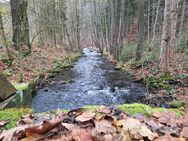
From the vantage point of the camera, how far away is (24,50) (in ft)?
48.1

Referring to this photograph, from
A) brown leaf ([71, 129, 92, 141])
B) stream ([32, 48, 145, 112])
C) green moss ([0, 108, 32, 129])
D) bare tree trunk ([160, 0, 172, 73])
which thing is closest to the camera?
brown leaf ([71, 129, 92, 141])

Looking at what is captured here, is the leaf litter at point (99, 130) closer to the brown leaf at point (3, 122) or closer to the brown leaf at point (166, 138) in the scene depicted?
the brown leaf at point (166, 138)

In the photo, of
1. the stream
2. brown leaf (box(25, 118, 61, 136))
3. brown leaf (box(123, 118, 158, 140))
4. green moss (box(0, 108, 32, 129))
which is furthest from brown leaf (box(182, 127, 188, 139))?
the stream

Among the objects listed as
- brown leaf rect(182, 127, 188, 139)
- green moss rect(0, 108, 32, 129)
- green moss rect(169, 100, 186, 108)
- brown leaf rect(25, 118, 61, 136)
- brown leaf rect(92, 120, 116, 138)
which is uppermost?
brown leaf rect(25, 118, 61, 136)

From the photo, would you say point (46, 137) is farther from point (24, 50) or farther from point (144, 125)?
point (24, 50)

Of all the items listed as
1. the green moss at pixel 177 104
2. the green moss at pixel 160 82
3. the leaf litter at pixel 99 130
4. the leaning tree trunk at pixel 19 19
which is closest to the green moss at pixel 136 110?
the leaf litter at pixel 99 130

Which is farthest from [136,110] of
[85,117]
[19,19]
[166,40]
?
[19,19]

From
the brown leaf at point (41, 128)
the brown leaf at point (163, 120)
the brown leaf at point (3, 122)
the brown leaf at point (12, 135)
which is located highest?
the brown leaf at point (41, 128)

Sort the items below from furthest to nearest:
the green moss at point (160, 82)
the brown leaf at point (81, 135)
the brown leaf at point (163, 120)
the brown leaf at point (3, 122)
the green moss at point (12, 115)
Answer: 1. the green moss at point (160, 82)
2. the green moss at point (12, 115)
3. the brown leaf at point (3, 122)
4. the brown leaf at point (163, 120)
5. the brown leaf at point (81, 135)

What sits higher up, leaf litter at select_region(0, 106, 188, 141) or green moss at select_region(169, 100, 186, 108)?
leaf litter at select_region(0, 106, 188, 141)

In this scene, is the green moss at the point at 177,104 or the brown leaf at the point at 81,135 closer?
the brown leaf at the point at 81,135

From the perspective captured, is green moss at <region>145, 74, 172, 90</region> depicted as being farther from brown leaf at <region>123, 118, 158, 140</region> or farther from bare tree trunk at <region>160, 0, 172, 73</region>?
brown leaf at <region>123, 118, 158, 140</region>

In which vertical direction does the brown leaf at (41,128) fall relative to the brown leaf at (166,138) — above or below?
above

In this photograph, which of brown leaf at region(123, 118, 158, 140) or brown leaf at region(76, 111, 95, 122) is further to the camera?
brown leaf at region(76, 111, 95, 122)
